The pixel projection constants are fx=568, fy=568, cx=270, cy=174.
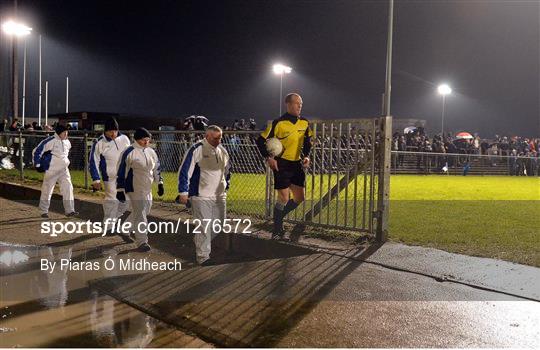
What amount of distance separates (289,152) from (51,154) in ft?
16.3

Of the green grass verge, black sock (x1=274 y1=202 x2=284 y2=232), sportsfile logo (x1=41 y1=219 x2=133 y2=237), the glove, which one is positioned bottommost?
sportsfile logo (x1=41 y1=219 x2=133 y2=237)

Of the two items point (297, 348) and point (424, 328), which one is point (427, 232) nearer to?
point (424, 328)

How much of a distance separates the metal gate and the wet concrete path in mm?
1007

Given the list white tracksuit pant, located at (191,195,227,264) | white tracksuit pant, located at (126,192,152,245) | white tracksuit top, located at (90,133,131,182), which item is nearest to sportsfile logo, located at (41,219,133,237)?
white tracksuit top, located at (90,133,131,182)

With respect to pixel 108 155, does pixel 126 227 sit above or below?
below

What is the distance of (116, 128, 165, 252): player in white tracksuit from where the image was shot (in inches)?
291

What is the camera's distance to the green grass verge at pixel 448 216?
23.8 ft

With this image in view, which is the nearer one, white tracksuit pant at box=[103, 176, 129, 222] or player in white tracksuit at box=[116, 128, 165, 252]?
player in white tracksuit at box=[116, 128, 165, 252]

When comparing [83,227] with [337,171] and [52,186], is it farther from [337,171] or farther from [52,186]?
[337,171]

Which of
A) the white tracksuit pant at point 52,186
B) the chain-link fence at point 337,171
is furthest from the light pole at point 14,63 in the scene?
the chain-link fence at point 337,171

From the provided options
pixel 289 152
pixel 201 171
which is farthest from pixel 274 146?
pixel 201 171

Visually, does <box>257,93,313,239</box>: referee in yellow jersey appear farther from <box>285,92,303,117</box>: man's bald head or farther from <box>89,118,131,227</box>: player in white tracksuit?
<box>89,118,131,227</box>: player in white tracksuit

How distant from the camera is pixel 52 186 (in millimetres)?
10117

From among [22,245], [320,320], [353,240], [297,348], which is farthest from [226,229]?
[297,348]
